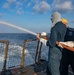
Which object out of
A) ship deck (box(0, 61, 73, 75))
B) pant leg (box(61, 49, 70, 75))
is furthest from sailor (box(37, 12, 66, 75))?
ship deck (box(0, 61, 73, 75))

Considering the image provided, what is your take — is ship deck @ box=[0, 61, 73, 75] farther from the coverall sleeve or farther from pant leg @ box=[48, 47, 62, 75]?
the coverall sleeve

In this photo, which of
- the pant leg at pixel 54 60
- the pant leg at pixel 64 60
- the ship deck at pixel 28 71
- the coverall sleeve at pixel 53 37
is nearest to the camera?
the coverall sleeve at pixel 53 37

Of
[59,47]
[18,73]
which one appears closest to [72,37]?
[59,47]

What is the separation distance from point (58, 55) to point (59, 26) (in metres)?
0.73

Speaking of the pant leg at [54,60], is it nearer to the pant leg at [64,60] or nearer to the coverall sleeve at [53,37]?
the coverall sleeve at [53,37]

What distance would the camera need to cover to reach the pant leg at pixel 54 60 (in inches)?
191

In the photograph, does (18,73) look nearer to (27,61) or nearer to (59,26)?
(59,26)

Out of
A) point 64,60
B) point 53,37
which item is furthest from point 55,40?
point 64,60

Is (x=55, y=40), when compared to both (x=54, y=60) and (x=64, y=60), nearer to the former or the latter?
(x=54, y=60)

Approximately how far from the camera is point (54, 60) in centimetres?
486

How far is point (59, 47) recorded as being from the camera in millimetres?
4902

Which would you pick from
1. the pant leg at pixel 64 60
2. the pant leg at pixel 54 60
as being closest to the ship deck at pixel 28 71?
the pant leg at pixel 64 60

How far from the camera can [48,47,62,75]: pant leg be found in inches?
191

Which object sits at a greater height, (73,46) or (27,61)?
(73,46)
